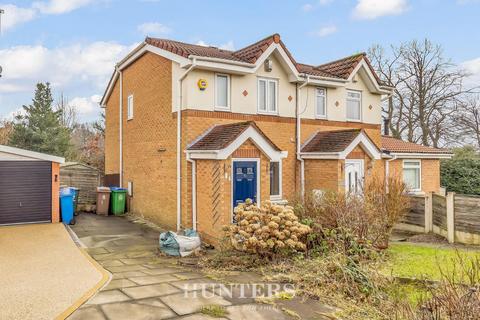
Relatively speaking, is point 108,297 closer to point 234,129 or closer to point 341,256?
point 341,256

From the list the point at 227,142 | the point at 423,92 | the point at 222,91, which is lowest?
the point at 227,142

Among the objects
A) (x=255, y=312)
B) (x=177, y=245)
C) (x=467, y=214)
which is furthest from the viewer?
(x=467, y=214)

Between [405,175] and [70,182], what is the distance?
17.9 metres

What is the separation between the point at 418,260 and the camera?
9773mm

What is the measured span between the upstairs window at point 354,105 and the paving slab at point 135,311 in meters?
14.1

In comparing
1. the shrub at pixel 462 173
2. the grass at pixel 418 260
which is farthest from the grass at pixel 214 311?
the shrub at pixel 462 173

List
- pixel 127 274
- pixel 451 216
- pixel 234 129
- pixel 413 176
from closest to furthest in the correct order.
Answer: pixel 127 274
pixel 451 216
pixel 234 129
pixel 413 176

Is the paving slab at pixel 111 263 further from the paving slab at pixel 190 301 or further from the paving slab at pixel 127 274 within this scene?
the paving slab at pixel 190 301

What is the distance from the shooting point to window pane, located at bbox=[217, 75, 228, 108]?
1410 centimetres

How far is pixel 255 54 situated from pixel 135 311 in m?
10.8

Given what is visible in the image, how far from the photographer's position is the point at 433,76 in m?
35.6

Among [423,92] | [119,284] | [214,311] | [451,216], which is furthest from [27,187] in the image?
[423,92]

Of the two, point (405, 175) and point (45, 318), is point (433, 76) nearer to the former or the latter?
point (405, 175)

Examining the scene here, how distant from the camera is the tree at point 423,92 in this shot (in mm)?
34719
